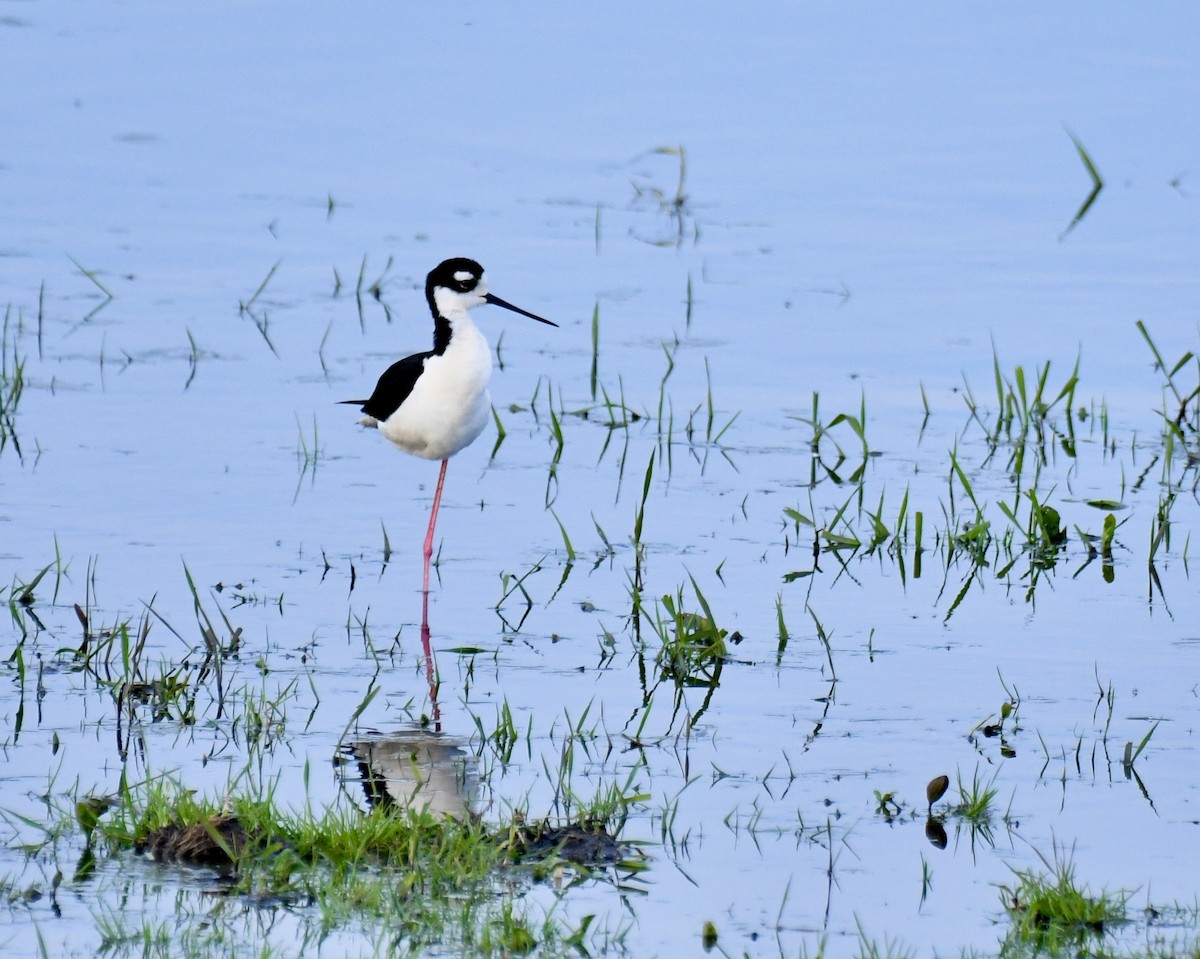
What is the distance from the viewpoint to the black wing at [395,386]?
28.1 feet

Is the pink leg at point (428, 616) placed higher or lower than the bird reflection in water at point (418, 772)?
higher

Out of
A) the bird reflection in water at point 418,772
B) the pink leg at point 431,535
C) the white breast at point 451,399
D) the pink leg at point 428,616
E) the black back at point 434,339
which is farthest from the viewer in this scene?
the black back at point 434,339

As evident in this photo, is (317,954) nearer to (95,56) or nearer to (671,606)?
(671,606)

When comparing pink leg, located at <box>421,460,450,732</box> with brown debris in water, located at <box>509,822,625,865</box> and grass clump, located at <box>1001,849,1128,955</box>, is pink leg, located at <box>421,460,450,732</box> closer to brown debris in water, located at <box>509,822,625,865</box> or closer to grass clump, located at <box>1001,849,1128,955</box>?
brown debris in water, located at <box>509,822,625,865</box>

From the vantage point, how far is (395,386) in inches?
340

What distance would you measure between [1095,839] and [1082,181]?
955cm

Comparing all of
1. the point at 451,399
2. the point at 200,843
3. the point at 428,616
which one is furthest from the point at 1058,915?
the point at 451,399

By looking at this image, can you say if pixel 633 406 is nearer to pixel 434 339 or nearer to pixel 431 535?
pixel 434 339

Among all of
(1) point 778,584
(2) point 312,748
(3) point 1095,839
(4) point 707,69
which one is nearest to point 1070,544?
(1) point 778,584

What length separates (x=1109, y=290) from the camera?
12320 mm

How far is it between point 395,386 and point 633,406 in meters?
2.01

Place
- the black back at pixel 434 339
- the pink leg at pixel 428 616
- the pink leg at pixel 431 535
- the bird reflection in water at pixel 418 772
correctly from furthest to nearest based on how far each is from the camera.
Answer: the black back at pixel 434 339 < the pink leg at pixel 431 535 < the pink leg at pixel 428 616 < the bird reflection in water at pixel 418 772

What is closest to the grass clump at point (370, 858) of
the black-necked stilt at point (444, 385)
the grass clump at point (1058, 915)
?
the grass clump at point (1058, 915)

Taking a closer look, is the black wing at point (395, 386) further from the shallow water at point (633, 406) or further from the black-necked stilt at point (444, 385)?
the shallow water at point (633, 406)
